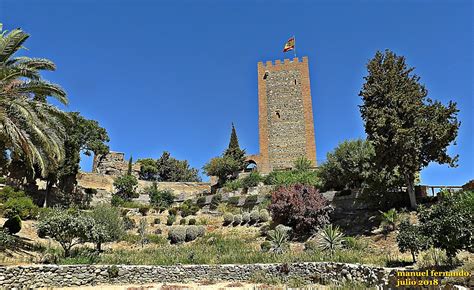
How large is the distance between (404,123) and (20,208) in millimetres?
21512

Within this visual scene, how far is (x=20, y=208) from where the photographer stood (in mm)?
20266

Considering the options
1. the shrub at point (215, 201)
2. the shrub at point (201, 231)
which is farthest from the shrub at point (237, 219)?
the shrub at point (215, 201)

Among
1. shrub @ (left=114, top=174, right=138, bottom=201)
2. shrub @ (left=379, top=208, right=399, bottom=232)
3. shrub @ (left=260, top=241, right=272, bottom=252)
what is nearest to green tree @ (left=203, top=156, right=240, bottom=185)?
shrub @ (left=114, top=174, right=138, bottom=201)

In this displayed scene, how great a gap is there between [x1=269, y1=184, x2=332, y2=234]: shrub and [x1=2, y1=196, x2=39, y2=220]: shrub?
46.7ft

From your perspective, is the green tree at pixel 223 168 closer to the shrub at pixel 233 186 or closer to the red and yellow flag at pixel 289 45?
the shrub at pixel 233 186

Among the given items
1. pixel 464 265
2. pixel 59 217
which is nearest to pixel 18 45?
pixel 59 217

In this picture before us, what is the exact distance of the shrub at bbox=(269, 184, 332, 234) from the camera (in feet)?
63.1

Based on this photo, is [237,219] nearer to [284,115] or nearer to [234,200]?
[234,200]

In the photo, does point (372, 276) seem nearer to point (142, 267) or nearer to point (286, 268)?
point (286, 268)

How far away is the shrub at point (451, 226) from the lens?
27.0 ft

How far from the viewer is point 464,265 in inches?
319

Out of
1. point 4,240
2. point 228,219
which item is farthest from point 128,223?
point 4,240

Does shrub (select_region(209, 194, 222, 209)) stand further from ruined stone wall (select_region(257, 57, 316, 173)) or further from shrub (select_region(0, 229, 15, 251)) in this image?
shrub (select_region(0, 229, 15, 251))

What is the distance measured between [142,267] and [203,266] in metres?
2.28
